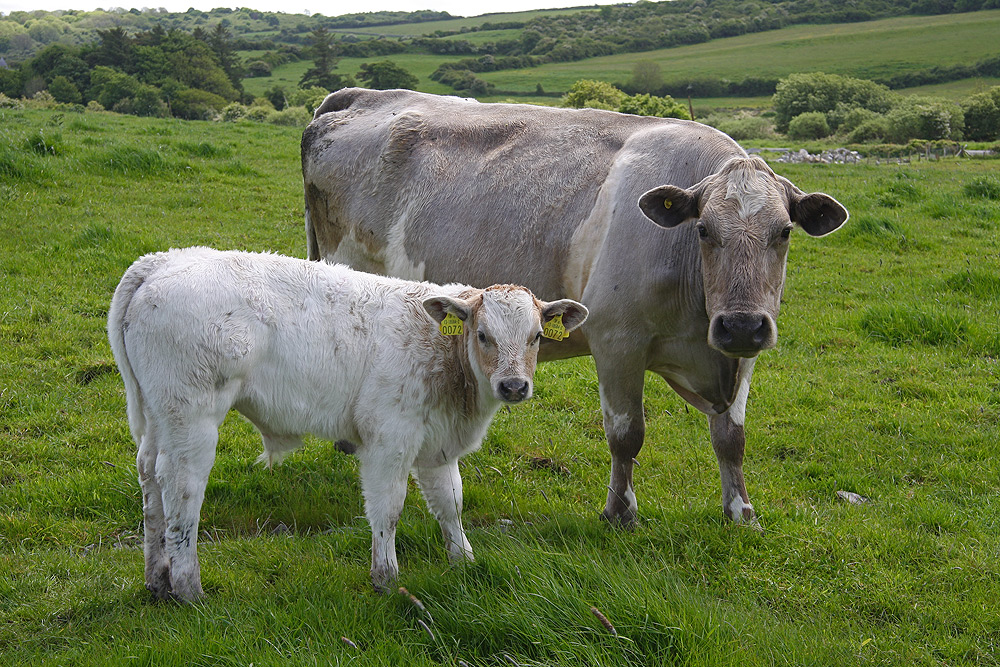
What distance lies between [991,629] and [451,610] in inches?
112

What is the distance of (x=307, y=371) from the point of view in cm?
465

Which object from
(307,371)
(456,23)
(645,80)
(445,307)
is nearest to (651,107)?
(445,307)

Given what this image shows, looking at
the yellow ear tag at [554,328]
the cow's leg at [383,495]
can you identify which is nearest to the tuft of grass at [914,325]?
the yellow ear tag at [554,328]

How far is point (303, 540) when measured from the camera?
203 inches

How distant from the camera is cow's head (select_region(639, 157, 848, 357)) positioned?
4641 millimetres

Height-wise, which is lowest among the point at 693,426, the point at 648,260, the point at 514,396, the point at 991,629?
the point at 693,426

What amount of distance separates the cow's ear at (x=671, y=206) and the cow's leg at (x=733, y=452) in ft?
3.81

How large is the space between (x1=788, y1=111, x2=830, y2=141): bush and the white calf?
4101cm

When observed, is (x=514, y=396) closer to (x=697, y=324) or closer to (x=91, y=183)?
(x=697, y=324)

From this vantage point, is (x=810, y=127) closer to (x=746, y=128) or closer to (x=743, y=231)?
(x=746, y=128)

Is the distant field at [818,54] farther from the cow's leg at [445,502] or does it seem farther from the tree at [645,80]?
the cow's leg at [445,502]

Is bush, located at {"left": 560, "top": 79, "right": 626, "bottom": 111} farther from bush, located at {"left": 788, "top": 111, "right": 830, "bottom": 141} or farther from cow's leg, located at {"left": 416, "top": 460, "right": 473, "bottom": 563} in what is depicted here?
cow's leg, located at {"left": 416, "top": 460, "right": 473, "bottom": 563}

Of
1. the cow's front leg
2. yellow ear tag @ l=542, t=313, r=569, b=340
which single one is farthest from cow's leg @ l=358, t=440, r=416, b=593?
yellow ear tag @ l=542, t=313, r=569, b=340

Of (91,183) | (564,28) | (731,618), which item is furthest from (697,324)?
(564,28)
